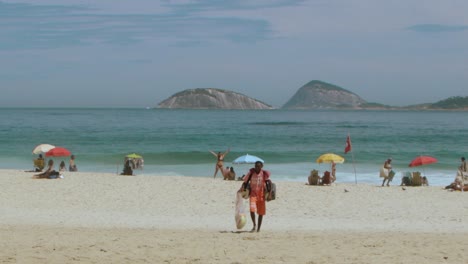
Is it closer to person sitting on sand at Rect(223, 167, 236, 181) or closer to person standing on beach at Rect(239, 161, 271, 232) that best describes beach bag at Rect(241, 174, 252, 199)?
person standing on beach at Rect(239, 161, 271, 232)

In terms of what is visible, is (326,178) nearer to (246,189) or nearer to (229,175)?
(229,175)

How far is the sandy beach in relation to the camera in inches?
348

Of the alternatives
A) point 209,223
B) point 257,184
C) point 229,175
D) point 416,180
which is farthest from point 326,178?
point 257,184

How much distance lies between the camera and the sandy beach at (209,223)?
29.0ft

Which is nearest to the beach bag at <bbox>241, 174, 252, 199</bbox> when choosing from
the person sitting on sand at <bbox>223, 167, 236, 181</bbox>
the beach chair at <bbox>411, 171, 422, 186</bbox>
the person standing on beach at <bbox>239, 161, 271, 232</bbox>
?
the person standing on beach at <bbox>239, 161, 271, 232</bbox>

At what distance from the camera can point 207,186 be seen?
62.5ft

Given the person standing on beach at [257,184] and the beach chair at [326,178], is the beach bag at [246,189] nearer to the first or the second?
the person standing on beach at [257,184]


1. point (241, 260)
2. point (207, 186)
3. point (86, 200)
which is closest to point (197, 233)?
point (241, 260)

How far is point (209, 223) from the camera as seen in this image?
12.8 meters

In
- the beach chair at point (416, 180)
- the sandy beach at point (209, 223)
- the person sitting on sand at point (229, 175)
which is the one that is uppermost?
the person sitting on sand at point (229, 175)

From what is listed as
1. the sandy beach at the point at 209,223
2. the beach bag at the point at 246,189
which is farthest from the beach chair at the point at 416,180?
the beach bag at the point at 246,189

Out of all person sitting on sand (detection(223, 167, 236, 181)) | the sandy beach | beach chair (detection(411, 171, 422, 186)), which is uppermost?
person sitting on sand (detection(223, 167, 236, 181))

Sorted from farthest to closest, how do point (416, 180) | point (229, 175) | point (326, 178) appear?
point (229, 175), point (416, 180), point (326, 178)

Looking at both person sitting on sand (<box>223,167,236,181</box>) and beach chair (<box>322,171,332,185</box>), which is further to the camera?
person sitting on sand (<box>223,167,236,181</box>)
